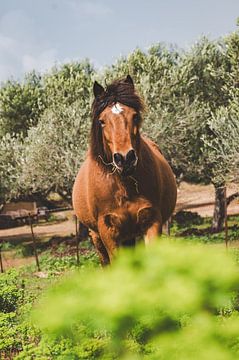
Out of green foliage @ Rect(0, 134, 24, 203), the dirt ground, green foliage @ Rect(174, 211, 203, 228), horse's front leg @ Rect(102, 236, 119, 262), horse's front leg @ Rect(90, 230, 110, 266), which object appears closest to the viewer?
horse's front leg @ Rect(102, 236, 119, 262)

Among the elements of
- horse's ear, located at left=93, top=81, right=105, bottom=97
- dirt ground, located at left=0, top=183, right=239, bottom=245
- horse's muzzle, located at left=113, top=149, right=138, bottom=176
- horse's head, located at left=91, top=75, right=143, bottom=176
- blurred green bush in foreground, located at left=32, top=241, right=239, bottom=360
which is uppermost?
horse's ear, located at left=93, top=81, right=105, bottom=97

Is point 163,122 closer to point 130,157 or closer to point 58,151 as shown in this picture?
A: point 58,151

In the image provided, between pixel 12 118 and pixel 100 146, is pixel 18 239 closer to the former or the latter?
pixel 12 118

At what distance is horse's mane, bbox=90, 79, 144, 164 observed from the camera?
5891 millimetres

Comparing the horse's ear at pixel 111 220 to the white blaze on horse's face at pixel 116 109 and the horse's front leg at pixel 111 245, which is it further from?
the white blaze on horse's face at pixel 116 109

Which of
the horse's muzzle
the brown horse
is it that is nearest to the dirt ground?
the brown horse

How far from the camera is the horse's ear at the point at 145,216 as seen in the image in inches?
242

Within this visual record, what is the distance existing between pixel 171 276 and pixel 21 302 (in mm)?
8912

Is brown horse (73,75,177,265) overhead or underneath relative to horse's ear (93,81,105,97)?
underneath

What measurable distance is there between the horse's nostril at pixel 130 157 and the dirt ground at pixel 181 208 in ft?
81.3

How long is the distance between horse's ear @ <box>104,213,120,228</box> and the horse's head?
727 mm

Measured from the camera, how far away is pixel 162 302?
1.24 metres

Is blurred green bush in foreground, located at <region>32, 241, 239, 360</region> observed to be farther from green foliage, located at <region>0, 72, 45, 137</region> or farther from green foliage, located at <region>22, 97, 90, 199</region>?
green foliage, located at <region>0, 72, 45, 137</region>

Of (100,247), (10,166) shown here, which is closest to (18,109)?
(10,166)
